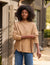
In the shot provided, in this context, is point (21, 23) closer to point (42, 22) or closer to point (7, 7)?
point (7, 7)

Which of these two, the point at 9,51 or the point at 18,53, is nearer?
the point at 18,53

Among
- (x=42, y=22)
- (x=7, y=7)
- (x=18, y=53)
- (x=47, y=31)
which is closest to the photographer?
(x=18, y=53)

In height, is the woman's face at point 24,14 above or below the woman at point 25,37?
above

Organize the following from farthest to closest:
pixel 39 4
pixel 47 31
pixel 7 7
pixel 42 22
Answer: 1. pixel 47 31
2. pixel 42 22
3. pixel 39 4
4. pixel 7 7

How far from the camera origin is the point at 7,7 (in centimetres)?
596

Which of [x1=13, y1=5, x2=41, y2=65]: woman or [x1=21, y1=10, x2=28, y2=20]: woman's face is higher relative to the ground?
[x1=21, y1=10, x2=28, y2=20]: woman's face

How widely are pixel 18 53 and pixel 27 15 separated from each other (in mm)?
718

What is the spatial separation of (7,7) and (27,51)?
2.78m

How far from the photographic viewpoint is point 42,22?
1362cm

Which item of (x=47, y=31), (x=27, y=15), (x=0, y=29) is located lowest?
(x=47, y=31)

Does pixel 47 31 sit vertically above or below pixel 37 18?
below

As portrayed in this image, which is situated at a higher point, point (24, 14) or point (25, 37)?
point (24, 14)

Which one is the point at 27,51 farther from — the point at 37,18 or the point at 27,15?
the point at 37,18

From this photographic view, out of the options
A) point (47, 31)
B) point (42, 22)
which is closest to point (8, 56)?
point (42, 22)
